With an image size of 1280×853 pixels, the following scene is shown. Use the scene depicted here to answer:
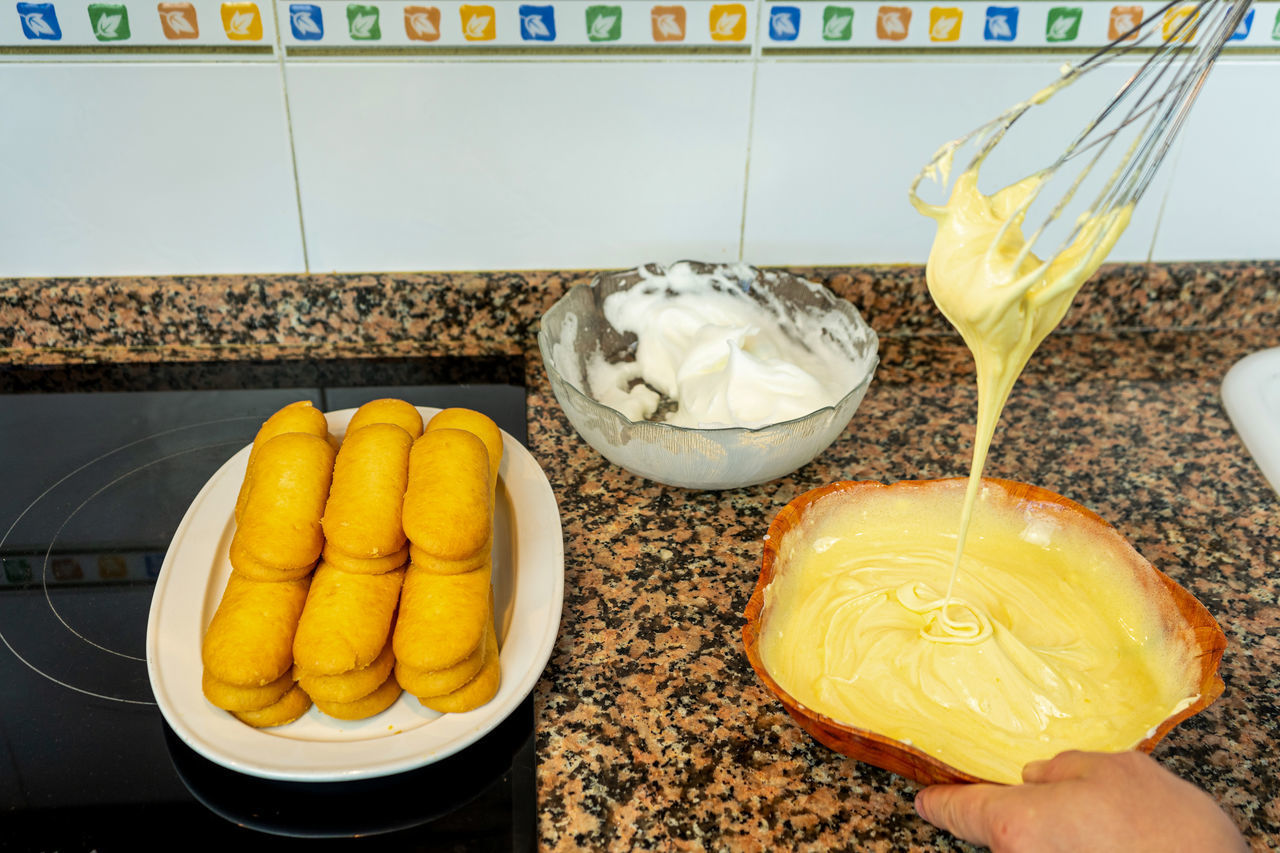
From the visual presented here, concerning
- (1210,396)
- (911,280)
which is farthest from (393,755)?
(1210,396)

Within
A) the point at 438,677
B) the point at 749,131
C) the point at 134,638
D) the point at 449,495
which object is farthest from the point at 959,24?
the point at 134,638

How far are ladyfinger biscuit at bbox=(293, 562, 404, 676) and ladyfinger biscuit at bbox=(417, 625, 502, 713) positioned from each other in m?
0.04

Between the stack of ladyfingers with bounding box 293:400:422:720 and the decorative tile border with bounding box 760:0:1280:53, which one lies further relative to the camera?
the decorative tile border with bounding box 760:0:1280:53

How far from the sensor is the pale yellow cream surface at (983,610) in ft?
1.89

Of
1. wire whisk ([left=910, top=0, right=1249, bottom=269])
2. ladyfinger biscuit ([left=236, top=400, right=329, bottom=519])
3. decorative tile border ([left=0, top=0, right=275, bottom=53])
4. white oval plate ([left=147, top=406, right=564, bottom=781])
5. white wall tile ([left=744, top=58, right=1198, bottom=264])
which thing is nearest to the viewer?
wire whisk ([left=910, top=0, right=1249, bottom=269])

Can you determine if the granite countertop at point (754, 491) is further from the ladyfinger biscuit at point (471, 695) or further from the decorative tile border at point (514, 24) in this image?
the decorative tile border at point (514, 24)

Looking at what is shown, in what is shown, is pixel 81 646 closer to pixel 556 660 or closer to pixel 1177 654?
pixel 556 660

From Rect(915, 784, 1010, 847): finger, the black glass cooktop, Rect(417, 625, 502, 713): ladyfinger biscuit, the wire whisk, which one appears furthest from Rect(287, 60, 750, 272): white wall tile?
Rect(915, 784, 1010, 847): finger

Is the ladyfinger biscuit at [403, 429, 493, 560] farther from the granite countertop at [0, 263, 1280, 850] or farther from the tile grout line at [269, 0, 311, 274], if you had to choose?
the tile grout line at [269, 0, 311, 274]

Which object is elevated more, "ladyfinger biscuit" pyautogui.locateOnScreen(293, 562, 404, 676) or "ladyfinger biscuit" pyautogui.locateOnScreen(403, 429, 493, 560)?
"ladyfinger biscuit" pyautogui.locateOnScreen(403, 429, 493, 560)

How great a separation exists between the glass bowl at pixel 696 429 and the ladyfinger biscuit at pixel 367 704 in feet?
0.96

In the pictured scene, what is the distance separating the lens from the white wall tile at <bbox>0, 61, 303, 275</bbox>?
3.03 ft

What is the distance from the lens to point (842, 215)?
3.51 ft

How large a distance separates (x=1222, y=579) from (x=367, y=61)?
3.11ft
